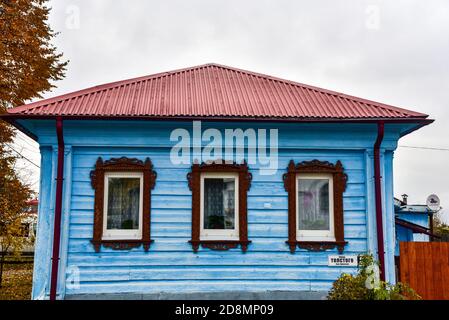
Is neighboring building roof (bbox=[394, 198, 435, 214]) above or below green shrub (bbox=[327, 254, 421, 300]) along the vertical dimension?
above

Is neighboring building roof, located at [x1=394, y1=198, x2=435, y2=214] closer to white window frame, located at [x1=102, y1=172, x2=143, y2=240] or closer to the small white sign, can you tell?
the small white sign

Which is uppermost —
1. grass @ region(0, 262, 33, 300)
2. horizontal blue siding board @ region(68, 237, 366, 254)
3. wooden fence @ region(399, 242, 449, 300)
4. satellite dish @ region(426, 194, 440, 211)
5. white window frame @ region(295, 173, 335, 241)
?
satellite dish @ region(426, 194, 440, 211)

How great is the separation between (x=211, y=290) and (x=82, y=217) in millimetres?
2598

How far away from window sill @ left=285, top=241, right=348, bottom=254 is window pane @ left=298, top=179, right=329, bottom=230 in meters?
0.29

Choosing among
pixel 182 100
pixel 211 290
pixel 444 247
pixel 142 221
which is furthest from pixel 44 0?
pixel 444 247

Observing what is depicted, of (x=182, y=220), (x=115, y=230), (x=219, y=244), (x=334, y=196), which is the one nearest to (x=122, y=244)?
(x=115, y=230)

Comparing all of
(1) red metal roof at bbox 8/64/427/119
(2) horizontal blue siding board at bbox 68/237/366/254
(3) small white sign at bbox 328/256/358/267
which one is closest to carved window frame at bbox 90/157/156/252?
(2) horizontal blue siding board at bbox 68/237/366/254

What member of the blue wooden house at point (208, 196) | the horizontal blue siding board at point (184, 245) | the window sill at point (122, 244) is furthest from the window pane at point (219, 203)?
the window sill at point (122, 244)

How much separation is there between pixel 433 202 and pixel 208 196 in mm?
9422

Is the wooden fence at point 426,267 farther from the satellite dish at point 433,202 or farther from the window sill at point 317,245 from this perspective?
the satellite dish at point 433,202

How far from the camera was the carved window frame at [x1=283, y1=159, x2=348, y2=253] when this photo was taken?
22.8ft

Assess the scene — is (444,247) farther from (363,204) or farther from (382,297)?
(382,297)

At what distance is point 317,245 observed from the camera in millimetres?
6949
